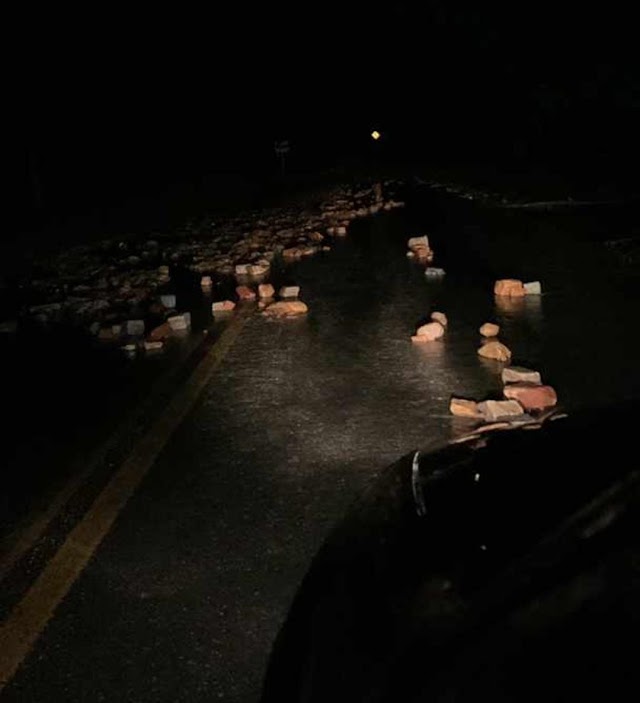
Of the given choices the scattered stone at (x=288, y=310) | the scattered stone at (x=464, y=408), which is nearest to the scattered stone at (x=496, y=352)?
the scattered stone at (x=464, y=408)

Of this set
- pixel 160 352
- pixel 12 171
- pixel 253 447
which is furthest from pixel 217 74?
pixel 253 447

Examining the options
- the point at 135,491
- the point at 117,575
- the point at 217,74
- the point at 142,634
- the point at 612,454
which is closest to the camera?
the point at 612,454

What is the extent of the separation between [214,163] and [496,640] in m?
38.7

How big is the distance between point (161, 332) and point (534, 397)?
13.4 feet

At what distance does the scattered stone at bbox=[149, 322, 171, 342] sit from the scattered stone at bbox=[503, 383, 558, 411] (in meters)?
3.87

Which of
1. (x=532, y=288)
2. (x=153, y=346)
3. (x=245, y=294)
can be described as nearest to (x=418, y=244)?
(x=245, y=294)

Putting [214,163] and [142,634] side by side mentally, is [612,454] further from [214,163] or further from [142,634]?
[214,163]

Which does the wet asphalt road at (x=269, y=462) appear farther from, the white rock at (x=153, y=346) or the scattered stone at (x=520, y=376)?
the white rock at (x=153, y=346)

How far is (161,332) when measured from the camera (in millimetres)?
7898

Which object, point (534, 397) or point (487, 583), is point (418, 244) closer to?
point (534, 397)

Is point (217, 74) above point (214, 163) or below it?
above

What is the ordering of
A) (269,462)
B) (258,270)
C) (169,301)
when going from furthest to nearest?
(258,270), (169,301), (269,462)

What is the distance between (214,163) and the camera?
38688 millimetres

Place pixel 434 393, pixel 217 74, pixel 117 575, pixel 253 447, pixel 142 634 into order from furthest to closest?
pixel 217 74
pixel 434 393
pixel 253 447
pixel 117 575
pixel 142 634
